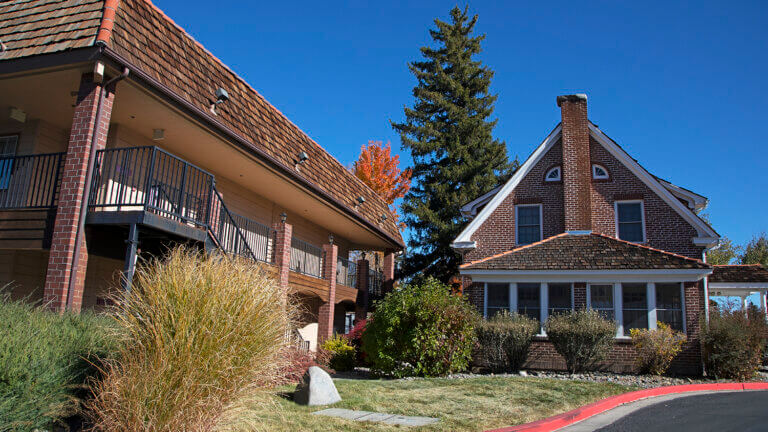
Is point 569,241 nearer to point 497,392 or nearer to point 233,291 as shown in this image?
point 497,392

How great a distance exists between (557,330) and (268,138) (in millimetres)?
9019

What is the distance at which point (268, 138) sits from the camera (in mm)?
14844

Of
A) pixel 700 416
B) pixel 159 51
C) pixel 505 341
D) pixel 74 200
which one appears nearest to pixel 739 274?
pixel 505 341

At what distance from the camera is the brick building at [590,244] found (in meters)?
15.7

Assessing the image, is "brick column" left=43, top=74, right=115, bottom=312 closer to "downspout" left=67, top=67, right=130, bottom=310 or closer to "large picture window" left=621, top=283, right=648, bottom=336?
"downspout" left=67, top=67, right=130, bottom=310

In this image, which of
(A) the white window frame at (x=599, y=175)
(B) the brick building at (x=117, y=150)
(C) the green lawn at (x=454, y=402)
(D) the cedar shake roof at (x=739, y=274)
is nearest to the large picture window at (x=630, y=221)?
(A) the white window frame at (x=599, y=175)

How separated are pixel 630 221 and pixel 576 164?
2.64 metres

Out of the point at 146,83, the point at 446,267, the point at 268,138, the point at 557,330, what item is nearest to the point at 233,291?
the point at 146,83

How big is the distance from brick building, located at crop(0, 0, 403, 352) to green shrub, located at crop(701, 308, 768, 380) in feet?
35.3

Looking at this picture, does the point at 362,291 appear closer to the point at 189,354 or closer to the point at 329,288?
the point at 329,288

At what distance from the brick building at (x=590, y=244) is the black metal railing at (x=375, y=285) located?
4975 millimetres

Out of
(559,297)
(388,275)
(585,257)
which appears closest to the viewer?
(585,257)

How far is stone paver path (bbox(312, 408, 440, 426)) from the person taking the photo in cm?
728

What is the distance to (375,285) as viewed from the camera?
2422 cm
